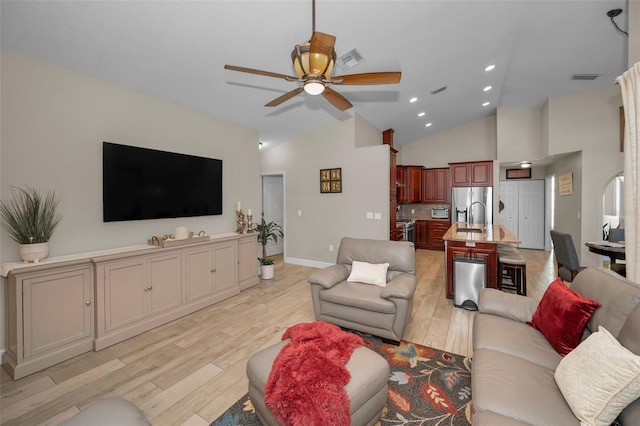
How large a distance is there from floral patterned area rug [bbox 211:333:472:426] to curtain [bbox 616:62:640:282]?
147cm

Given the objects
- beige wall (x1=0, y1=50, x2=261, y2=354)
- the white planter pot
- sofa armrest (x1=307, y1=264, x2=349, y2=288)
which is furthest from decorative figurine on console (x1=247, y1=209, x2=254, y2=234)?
sofa armrest (x1=307, y1=264, x2=349, y2=288)

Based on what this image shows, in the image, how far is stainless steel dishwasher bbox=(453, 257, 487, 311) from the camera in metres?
3.41

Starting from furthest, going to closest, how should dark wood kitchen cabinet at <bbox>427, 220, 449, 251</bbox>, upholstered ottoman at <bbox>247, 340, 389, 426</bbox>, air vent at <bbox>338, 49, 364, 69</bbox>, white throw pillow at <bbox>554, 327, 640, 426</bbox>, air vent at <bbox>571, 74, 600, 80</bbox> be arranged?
dark wood kitchen cabinet at <bbox>427, 220, 449, 251</bbox>, air vent at <bbox>571, 74, 600, 80</bbox>, air vent at <bbox>338, 49, 364, 69</bbox>, upholstered ottoman at <bbox>247, 340, 389, 426</bbox>, white throw pillow at <bbox>554, 327, 640, 426</bbox>

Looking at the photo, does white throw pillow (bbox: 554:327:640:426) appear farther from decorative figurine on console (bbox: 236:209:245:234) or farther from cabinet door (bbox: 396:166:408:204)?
cabinet door (bbox: 396:166:408:204)

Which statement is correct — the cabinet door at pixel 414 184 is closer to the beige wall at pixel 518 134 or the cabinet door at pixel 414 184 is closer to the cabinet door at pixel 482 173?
the cabinet door at pixel 482 173

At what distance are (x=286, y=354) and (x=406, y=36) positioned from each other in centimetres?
350

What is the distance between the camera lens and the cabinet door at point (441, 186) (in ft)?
25.1

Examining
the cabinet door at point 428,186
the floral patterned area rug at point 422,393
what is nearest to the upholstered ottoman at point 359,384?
the floral patterned area rug at point 422,393

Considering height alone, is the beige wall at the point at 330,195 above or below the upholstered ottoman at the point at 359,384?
above

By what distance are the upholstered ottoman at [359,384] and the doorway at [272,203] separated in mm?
5145

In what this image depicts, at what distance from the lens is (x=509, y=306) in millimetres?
2219

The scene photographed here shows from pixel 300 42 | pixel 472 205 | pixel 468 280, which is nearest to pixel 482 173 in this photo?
pixel 472 205

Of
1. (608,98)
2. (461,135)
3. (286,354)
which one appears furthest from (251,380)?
(461,135)

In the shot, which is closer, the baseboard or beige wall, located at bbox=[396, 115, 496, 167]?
the baseboard
